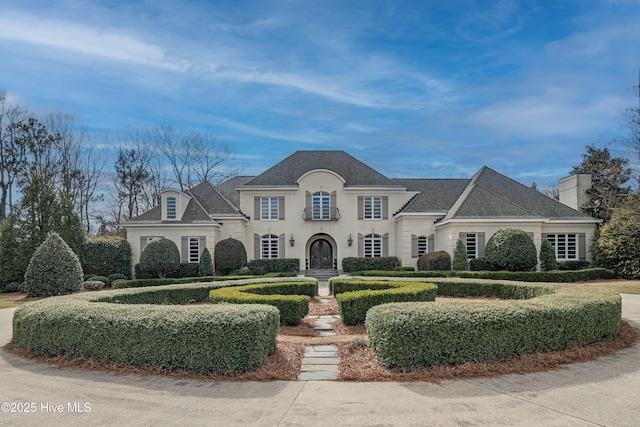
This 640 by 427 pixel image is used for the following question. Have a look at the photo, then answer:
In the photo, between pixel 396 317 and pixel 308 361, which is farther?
pixel 308 361

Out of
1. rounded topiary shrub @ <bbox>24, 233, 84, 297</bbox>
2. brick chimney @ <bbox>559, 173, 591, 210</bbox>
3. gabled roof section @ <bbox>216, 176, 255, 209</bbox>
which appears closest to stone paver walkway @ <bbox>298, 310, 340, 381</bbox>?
rounded topiary shrub @ <bbox>24, 233, 84, 297</bbox>

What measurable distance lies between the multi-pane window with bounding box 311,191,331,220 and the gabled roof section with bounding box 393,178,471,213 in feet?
16.7

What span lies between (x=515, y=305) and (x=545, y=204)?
2463 cm

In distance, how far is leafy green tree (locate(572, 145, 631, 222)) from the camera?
29.3 m

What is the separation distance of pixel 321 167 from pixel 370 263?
7.83 m

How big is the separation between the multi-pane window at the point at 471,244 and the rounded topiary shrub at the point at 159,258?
682 inches

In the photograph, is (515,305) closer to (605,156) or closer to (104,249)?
(104,249)

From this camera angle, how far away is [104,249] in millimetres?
27234

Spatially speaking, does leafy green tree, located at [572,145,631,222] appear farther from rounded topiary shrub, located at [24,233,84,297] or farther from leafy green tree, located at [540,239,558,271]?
rounded topiary shrub, located at [24,233,84,297]

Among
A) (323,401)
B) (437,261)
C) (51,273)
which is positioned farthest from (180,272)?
(323,401)

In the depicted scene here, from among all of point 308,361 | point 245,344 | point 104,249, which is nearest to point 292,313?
point 308,361

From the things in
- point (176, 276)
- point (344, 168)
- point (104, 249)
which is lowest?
point (176, 276)

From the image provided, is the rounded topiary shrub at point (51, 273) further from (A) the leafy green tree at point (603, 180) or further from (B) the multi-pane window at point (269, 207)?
(A) the leafy green tree at point (603, 180)

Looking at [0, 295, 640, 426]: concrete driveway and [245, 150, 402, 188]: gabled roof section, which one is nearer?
[0, 295, 640, 426]: concrete driveway
